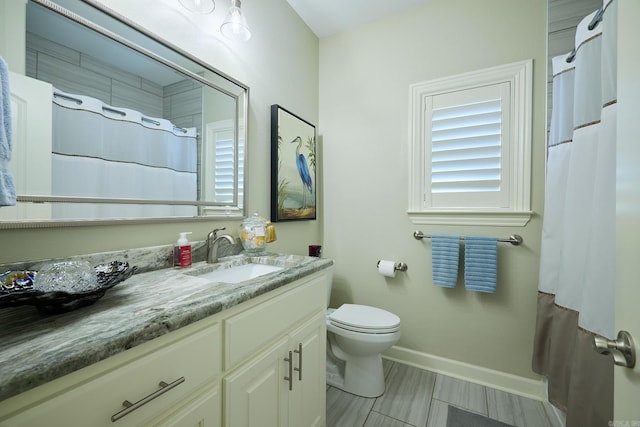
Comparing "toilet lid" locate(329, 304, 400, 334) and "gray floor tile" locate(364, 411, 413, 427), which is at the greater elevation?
"toilet lid" locate(329, 304, 400, 334)

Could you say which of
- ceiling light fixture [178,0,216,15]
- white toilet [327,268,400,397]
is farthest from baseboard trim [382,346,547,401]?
ceiling light fixture [178,0,216,15]

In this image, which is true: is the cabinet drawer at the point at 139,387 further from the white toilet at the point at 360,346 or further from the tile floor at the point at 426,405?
the tile floor at the point at 426,405

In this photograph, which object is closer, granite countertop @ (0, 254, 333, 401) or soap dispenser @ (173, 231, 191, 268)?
granite countertop @ (0, 254, 333, 401)

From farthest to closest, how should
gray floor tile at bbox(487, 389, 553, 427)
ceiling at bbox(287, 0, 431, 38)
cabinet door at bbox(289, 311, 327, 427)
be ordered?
1. ceiling at bbox(287, 0, 431, 38)
2. gray floor tile at bbox(487, 389, 553, 427)
3. cabinet door at bbox(289, 311, 327, 427)

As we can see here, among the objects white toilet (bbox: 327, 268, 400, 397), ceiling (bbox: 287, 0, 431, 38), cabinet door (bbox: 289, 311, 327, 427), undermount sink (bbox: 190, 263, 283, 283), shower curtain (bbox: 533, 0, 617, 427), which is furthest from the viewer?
ceiling (bbox: 287, 0, 431, 38)

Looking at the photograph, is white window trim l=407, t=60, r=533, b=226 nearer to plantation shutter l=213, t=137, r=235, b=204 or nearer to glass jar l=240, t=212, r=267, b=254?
glass jar l=240, t=212, r=267, b=254

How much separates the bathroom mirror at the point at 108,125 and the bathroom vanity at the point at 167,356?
313 mm

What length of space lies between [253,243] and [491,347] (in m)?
1.74

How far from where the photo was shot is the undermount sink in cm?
120

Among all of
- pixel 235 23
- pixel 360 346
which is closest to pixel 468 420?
pixel 360 346

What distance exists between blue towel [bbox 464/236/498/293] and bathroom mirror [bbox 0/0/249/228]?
1.59 m

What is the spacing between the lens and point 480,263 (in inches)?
67.9

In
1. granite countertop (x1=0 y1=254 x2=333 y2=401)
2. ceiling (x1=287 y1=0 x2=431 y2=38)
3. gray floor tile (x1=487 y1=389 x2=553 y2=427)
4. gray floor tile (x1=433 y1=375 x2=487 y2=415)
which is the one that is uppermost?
ceiling (x1=287 y1=0 x2=431 y2=38)

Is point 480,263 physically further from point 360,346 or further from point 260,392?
point 260,392
